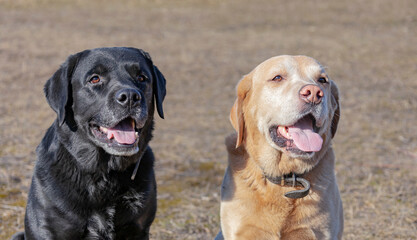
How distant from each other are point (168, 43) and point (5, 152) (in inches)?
359

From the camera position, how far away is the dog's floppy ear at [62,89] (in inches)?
154

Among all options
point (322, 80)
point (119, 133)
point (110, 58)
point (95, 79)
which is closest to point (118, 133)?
point (119, 133)

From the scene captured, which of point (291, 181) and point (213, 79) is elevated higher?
point (291, 181)

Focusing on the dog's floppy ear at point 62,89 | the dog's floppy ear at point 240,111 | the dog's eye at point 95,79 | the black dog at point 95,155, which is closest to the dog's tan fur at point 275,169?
the dog's floppy ear at point 240,111

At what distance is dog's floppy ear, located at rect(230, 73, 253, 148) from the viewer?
4.10 m

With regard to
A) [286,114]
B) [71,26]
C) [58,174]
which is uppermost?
[286,114]

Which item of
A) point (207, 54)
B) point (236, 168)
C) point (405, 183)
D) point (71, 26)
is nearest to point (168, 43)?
point (207, 54)

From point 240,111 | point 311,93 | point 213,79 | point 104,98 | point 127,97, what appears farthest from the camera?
point 213,79

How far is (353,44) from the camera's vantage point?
15914mm

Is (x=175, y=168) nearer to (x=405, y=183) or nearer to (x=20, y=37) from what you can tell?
(x=405, y=183)

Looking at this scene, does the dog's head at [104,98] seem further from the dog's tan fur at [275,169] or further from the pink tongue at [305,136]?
the pink tongue at [305,136]

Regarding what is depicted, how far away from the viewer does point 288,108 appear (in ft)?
12.3

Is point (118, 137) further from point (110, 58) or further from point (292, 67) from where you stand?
point (292, 67)

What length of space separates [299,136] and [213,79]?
8.21 m
